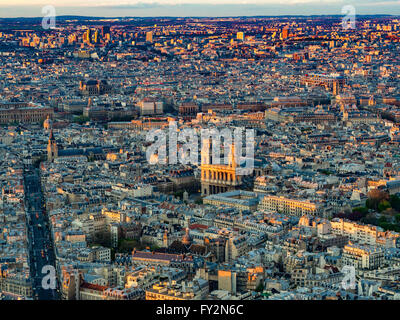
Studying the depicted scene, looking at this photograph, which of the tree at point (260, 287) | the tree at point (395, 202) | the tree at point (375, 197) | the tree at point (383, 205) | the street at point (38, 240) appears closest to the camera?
the tree at point (260, 287)

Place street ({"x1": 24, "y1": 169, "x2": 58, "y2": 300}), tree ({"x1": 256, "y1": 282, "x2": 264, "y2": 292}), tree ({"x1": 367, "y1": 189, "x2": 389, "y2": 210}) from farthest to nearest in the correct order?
tree ({"x1": 367, "y1": 189, "x2": 389, "y2": 210})
street ({"x1": 24, "y1": 169, "x2": 58, "y2": 300})
tree ({"x1": 256, "y1": 282, "x2": 264, "y2": 292})

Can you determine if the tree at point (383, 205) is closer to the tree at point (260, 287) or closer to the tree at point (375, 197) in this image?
the tree at point (375, 197)

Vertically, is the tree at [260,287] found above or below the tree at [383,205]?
above

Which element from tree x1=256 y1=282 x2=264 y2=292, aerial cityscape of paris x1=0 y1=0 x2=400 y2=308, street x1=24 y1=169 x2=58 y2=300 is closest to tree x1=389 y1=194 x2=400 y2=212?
aerial cityscape of paris x1=0 y1=0 x2=400 y2=308

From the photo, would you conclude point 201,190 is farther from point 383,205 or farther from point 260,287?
point 260,287

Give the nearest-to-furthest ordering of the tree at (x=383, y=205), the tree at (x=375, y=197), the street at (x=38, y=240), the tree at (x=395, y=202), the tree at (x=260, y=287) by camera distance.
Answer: the tree at (x=260, y=287) → the street at (x=38, y=240) → the tree at (x=383, y=205) → the tree at (x=395, y=202) → the tree at (x=375, y=197)

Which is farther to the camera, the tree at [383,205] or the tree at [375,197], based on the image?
the tree at [375,197]

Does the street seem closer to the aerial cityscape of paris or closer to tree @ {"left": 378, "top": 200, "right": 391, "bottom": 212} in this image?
the aerial cityscape of paris

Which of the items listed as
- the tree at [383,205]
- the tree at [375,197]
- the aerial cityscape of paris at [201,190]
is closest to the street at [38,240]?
the aerial cityscape of paris at [201,190]

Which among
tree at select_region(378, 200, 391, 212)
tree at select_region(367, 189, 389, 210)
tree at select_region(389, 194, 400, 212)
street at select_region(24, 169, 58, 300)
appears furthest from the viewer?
tree at select_region(367, 189, 389, 210)
